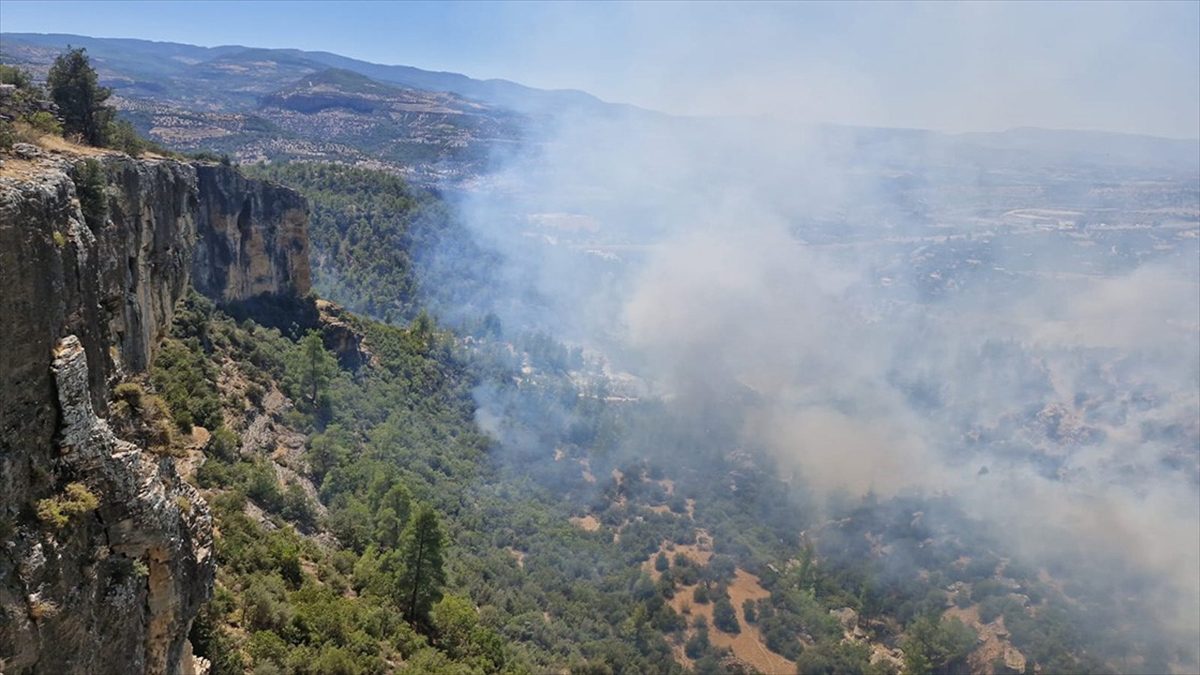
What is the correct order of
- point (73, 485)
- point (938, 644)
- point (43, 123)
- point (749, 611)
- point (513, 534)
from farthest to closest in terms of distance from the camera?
point (749, 611), point (513, 534), point (938, 644), point (43, 123), point (73, 485)

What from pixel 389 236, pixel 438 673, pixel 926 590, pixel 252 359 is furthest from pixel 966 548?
pixel 389 236

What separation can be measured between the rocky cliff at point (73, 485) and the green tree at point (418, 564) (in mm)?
8565

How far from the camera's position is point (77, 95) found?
16.0m

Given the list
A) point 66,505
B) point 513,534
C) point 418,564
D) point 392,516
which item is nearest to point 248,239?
point 392,516

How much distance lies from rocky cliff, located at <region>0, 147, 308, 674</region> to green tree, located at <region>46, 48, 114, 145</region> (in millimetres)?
7645

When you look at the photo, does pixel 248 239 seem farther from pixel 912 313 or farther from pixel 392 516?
pixel 912 313

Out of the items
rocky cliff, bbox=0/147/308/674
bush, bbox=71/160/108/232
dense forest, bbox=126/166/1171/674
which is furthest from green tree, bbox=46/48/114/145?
rocky cliff, bbox=0/147/308/674

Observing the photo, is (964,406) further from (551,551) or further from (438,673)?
Result: (438,673)

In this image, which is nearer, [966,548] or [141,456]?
[141,456]

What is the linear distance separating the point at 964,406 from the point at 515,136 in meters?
96.1

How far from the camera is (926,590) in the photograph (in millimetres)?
36344

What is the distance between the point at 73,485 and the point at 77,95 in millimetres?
13865

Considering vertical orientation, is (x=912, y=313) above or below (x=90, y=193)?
below

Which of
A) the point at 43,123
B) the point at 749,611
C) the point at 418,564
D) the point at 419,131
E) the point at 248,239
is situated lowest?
the point at 749,611
